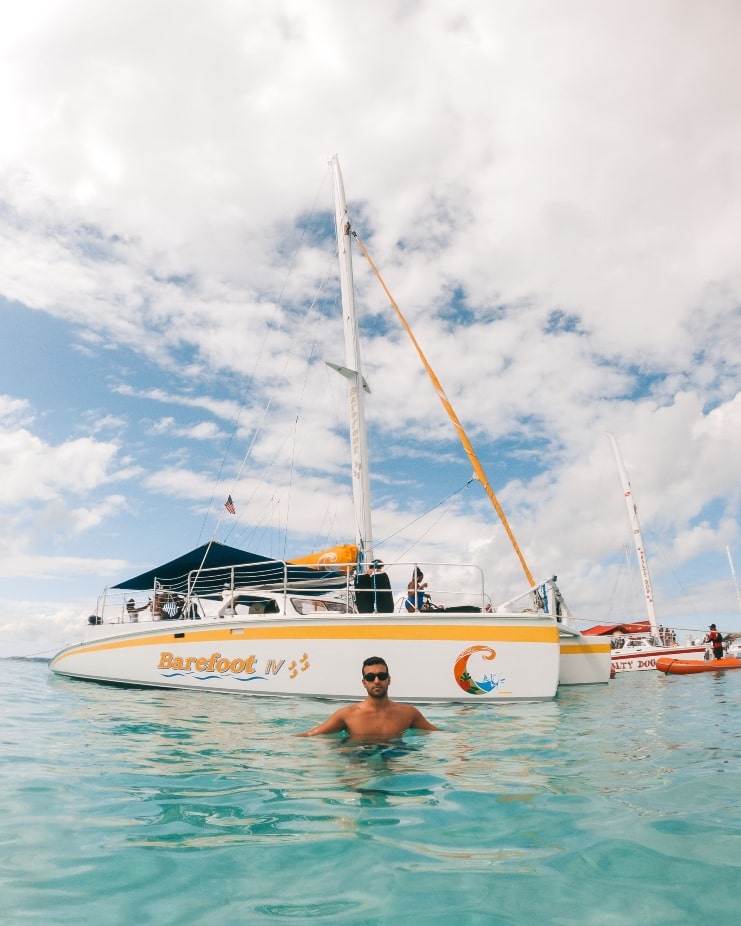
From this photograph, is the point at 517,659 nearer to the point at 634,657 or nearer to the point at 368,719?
the point at 368,719

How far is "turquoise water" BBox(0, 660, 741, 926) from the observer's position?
286cm

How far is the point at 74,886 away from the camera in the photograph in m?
3.04

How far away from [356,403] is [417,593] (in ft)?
17.8

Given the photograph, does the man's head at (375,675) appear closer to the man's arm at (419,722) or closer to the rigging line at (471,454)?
the man's arm at (419,722)

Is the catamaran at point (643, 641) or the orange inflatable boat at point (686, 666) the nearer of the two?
the orange inflatable boat at point (686, 666)

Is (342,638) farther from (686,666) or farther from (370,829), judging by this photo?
(686,666)

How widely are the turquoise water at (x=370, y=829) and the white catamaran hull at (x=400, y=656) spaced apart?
2703mm

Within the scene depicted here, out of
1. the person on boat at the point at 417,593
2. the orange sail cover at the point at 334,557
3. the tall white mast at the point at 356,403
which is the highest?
the tall white mast at the point at 356,403

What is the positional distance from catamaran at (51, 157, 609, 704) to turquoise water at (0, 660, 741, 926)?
2.74 m

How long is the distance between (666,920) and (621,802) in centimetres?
178

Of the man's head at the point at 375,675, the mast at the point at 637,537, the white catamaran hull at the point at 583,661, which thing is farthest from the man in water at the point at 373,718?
the mast at the point at 637,537

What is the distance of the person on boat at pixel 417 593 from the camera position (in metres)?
11.2

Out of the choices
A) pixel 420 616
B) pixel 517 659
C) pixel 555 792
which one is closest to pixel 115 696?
pixel 420 616

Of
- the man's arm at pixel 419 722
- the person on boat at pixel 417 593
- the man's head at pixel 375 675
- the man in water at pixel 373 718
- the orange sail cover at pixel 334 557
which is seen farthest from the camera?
the orange sail cover at pixel 334 557
